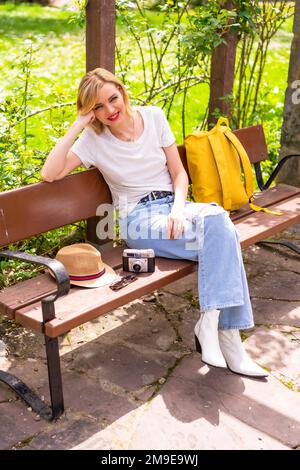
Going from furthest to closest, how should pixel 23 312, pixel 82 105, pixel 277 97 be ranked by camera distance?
pixel 277 97, pixel 82 105, pixel 23 312

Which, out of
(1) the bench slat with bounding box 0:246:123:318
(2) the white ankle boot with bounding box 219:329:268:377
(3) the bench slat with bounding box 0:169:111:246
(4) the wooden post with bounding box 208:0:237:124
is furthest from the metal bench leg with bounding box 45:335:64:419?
(4) the wooden post with bounding box 208:0:237:124

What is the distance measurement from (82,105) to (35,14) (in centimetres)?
1282

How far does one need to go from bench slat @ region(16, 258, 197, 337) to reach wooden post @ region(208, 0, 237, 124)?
1935 mm

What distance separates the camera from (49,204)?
3.49 m

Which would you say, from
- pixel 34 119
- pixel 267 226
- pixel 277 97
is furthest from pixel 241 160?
pixel 277 97

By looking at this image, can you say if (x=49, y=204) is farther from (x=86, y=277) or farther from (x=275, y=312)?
(x=275, y=312)

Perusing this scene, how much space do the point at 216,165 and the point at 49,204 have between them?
3.78 ft

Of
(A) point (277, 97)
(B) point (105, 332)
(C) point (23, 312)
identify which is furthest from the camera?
(A) point (277, 97)

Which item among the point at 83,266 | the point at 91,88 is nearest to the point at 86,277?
the point at 83,266

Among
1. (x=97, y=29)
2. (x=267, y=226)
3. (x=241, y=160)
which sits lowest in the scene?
(x=267, y=226)

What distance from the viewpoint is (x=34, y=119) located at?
696 centimetres

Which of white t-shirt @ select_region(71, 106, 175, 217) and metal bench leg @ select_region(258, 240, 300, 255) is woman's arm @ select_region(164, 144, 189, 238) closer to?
white t-shirt @ select_region(71, 106, 175, 217)

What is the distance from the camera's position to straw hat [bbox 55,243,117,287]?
3.25m
